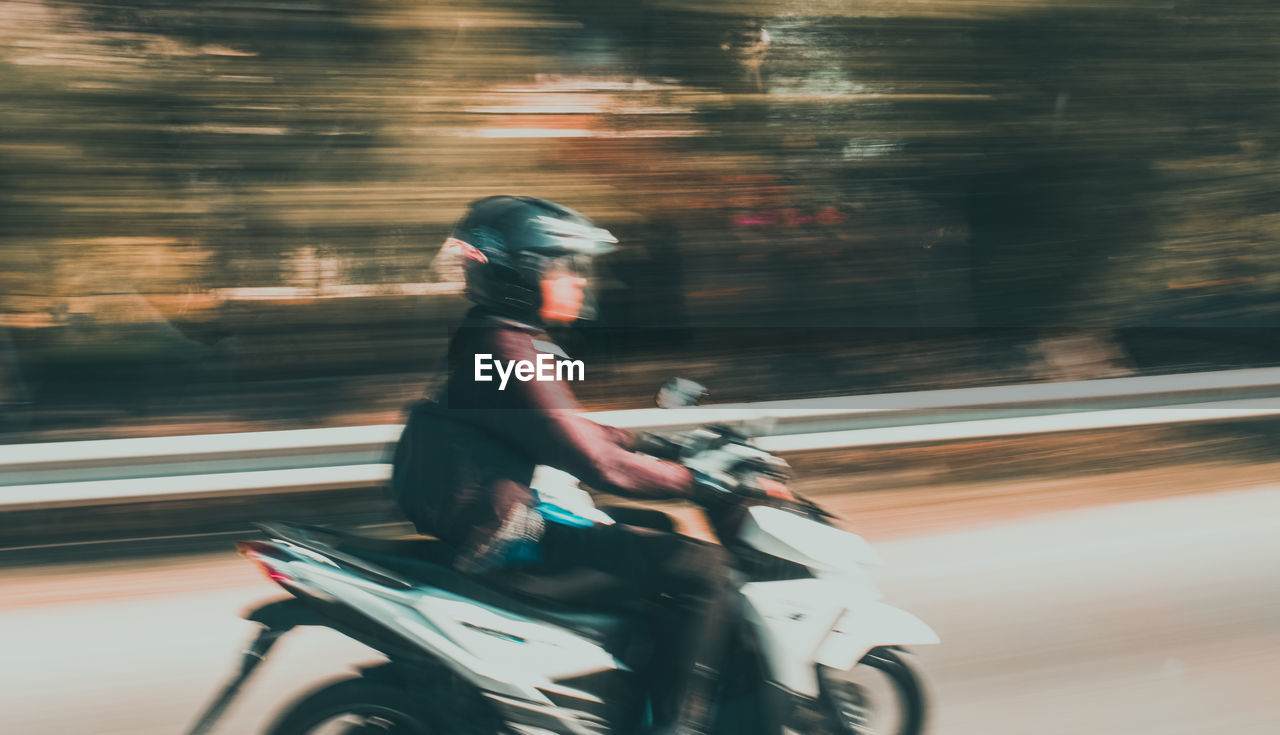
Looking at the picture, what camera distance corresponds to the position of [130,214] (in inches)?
198

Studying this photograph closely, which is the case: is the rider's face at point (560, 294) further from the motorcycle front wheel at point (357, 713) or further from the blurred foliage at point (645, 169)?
the blurred foliage at point (645, 169)

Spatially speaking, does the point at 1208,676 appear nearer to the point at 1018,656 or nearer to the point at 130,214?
the point at 1018,656

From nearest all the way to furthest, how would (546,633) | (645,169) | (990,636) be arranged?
(546,633) → (990,636) → (645,169)

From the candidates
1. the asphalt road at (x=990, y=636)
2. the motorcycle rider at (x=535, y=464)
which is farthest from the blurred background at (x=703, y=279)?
the motorcycle rider at (x=535, y=464)

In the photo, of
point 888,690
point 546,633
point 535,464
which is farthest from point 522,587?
point 888,690

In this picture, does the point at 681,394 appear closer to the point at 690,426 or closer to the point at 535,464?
the point at 535,464

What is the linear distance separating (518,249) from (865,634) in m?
1.10

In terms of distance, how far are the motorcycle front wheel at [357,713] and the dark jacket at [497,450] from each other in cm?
33

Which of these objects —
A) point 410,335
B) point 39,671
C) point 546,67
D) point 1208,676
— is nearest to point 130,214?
point 410,335

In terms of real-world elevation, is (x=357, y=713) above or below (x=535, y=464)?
below

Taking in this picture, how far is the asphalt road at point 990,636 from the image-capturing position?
114 inches

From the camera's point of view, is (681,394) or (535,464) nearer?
(535,464)

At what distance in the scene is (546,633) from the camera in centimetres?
211

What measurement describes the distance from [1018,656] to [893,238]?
3634mm
